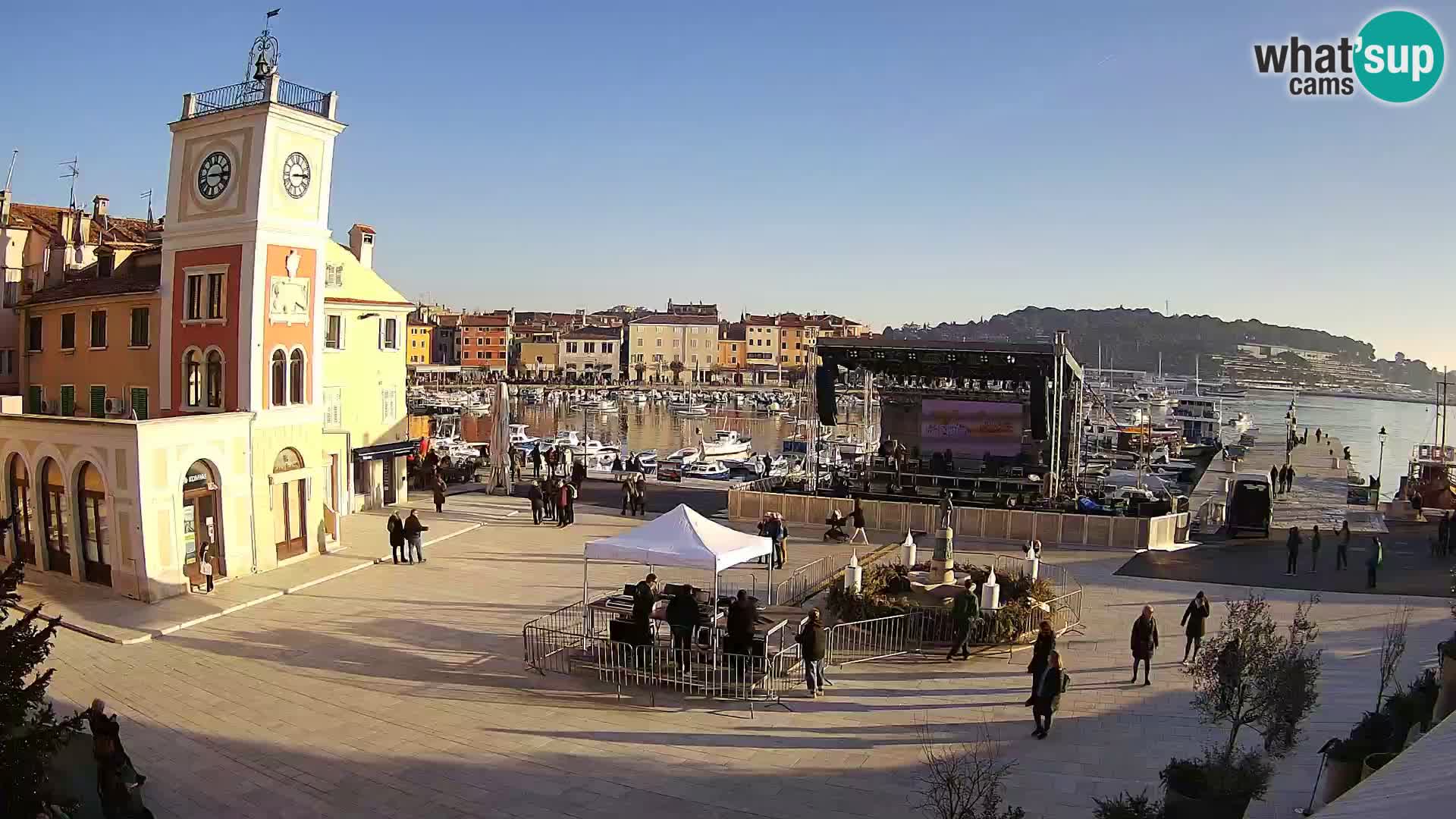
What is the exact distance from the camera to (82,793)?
10.3m

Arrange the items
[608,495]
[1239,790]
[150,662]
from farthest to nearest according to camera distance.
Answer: [608,495], [150,662], [1239,790]

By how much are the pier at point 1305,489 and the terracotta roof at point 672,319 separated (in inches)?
3534

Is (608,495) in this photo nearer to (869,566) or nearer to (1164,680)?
(869,566)

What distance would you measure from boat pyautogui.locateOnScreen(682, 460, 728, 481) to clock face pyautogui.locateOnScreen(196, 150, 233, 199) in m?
31.7

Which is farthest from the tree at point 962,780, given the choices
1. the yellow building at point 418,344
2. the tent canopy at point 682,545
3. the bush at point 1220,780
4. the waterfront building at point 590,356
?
the waterfront building at point 590,356

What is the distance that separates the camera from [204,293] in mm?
Answer: 22438

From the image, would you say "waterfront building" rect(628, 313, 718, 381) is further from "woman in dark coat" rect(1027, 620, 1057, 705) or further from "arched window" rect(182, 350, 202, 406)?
"woman in dark coat" rect(1027, 620, 1057, 705)

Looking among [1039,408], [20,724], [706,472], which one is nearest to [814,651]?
[20,724]

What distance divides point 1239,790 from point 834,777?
13.0 ft

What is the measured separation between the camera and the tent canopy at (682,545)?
14773 mm

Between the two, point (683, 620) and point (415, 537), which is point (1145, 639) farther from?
point (415, 537)

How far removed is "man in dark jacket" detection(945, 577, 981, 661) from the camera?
1485 centimetres

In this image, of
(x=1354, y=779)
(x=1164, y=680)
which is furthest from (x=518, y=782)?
(x=1164, y=680)

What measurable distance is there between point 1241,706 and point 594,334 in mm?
149724
